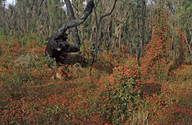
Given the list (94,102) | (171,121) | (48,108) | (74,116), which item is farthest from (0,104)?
(171,121)

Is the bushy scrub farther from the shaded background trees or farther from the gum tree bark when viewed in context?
the shaded background trees

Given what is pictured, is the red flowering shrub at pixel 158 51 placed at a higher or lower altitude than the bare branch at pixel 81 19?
lower

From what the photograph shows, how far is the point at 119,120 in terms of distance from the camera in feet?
19.0

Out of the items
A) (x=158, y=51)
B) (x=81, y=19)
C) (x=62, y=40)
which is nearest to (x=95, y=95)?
(x=62, y=40)

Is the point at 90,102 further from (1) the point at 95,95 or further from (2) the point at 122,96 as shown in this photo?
(2) the point at 122,96

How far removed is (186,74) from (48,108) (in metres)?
10.5

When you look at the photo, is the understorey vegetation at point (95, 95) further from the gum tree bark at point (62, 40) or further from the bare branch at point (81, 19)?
the bare branch at point (81, 19)

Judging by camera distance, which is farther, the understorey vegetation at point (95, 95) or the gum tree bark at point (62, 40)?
the gum tree bark at point (62, 40)

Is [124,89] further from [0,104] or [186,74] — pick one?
[186,74]

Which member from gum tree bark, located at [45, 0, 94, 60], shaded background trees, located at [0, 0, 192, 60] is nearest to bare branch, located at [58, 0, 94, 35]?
gum tree bark, located at [45, 0, 94, 60]

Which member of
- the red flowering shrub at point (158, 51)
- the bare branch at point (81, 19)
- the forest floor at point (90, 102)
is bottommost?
the forest floor at point (90, 102)

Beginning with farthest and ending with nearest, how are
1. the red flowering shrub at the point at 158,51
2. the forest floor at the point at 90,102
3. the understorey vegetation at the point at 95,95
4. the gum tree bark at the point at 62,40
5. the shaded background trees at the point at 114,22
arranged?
the shaded background trees at the point at 114,22
the red flowering shrub at the point at 158,51
the gum tree bark at the point at 62,40
the understorey vegetation at the point at 95,95
the forest floor at the point at 90,102

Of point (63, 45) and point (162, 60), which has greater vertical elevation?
point (63, 45)

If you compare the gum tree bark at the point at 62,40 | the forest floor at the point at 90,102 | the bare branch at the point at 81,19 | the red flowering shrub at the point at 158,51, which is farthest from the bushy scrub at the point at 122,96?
the red flowering shrub at the point at 158,51
